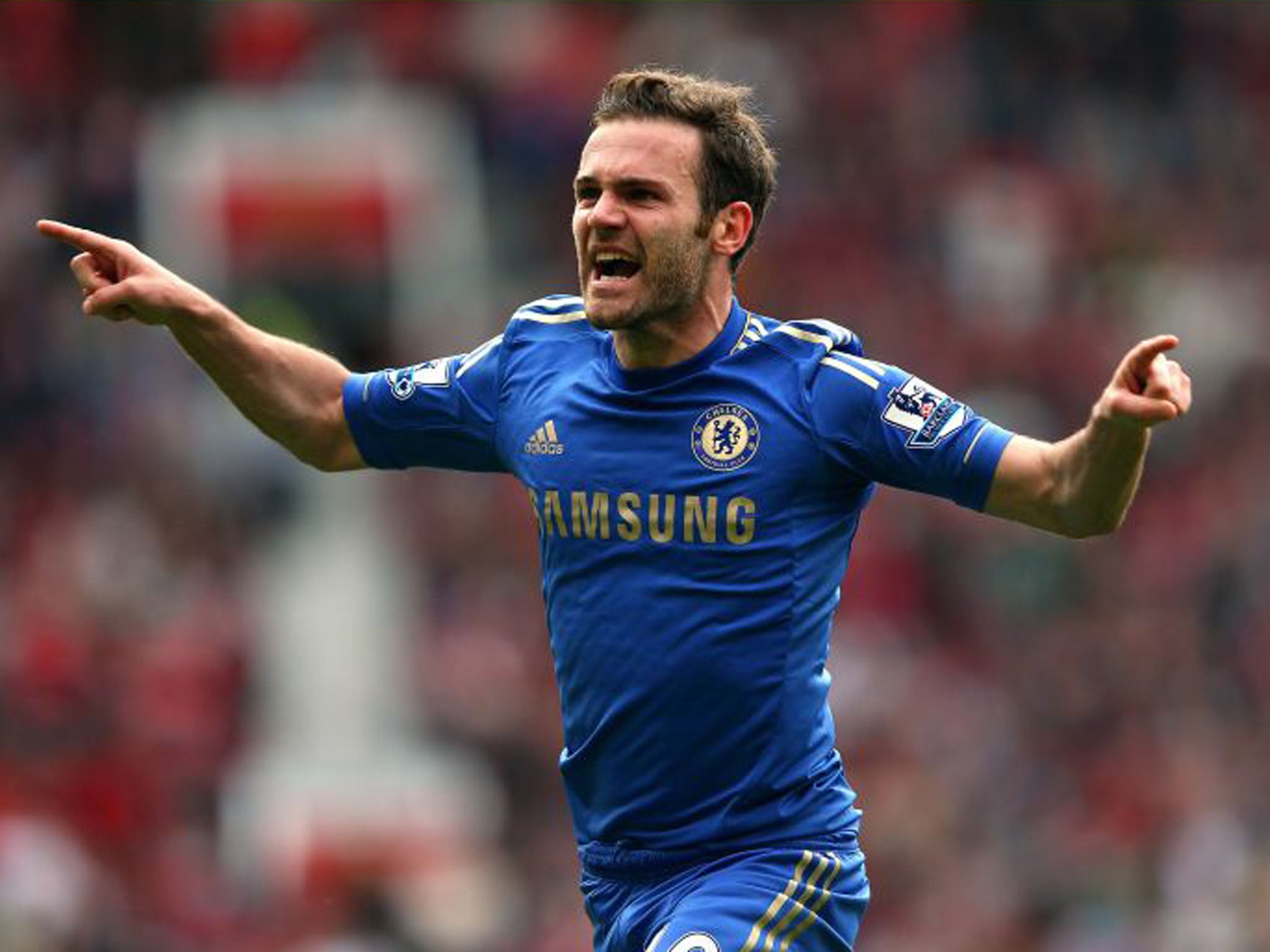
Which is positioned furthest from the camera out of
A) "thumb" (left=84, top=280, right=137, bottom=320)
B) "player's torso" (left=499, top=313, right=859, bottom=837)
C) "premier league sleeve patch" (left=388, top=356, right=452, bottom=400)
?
"premier league sleeve patch" (left=388, top=356, right=452, bottom=400)

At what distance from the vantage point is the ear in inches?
242

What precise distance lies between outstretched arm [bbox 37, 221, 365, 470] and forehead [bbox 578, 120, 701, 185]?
925mm

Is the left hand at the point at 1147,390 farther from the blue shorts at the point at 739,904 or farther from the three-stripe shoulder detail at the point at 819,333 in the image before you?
the blue shorts at the point at 739,904

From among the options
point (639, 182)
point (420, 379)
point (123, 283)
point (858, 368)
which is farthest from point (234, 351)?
point (858, 368)

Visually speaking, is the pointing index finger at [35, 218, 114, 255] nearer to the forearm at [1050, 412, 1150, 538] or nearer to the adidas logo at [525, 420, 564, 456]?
the adidas logo at [525, 420, 564, 456]

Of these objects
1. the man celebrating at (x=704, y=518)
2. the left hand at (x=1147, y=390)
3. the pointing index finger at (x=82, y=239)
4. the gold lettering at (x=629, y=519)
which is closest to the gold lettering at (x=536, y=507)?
the man celebrating at (x=704, y=518)

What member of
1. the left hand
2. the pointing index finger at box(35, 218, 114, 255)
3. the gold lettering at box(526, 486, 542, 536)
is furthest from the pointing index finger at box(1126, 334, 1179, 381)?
the pointing index finger at box(35, 218, 114, 255)

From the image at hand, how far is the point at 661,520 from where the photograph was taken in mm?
5926

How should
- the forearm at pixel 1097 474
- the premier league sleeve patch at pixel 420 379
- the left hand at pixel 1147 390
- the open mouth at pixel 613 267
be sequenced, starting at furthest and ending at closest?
the premier league sleeve patch at pixel 420 379 < the open mouth at pixel 613 267 < the forearm at pixel 1097 474 < the left hand at pixel 1147 390

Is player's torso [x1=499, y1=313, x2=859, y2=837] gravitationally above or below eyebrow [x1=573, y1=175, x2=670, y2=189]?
below

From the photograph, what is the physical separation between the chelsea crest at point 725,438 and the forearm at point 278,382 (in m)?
1.01

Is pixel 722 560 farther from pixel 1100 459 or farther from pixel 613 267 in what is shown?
pixel 1100 459

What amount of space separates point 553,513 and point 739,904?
0.94m

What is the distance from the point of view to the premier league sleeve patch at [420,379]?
648cm
